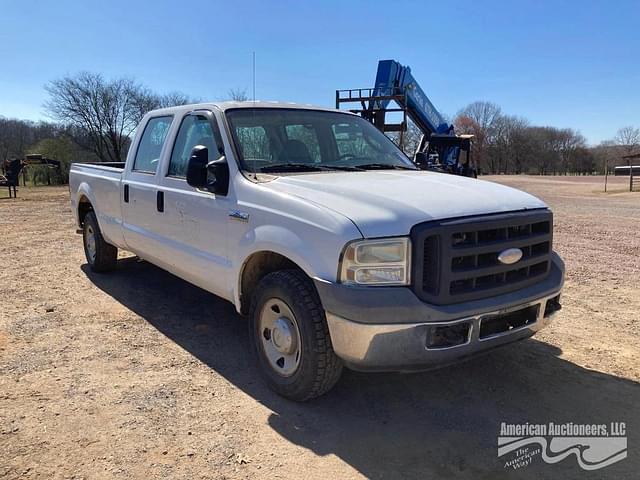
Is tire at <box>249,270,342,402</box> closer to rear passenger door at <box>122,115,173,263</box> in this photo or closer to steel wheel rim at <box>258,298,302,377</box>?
steel wheel rim at <box>258,298,302,377</box>

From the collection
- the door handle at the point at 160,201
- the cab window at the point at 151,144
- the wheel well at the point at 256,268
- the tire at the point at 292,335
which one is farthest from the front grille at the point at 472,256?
the cab window at the point at 151,144

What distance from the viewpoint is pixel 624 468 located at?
8.61 feet

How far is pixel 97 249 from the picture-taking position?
252 inches

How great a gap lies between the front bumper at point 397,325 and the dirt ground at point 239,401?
0.50 metres

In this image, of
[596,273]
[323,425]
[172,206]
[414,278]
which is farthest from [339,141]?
[596,273]

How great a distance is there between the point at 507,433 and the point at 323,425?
1088 millimetres

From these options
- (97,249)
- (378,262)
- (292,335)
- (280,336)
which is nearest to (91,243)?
(97,249)

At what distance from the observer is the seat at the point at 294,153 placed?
389cm

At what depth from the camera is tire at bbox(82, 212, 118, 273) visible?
6359 millimetres

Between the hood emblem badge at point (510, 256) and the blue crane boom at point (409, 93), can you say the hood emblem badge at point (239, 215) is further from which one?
the blue crane boom at point (409, 93)

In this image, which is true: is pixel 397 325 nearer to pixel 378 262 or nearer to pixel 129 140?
pixel 378 262

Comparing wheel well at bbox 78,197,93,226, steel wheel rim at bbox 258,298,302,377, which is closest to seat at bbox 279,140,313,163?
steel wheel rim at bbox 258,298,302,377

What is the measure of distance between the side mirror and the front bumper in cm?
126

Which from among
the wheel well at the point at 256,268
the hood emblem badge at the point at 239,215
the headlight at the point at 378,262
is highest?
the hood emblem badge at the point at 239,215
